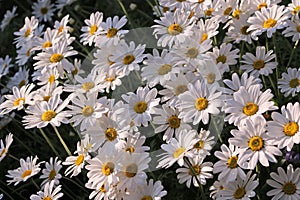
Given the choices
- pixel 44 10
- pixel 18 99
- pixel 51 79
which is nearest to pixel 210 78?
pixel 51 79

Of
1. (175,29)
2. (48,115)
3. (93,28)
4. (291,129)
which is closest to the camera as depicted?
(291,129)

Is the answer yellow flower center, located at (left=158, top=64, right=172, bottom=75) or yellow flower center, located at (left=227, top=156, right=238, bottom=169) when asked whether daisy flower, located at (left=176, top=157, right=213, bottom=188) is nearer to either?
yellow flower center, located at (left=227, top=156, right=238, bottom=169)

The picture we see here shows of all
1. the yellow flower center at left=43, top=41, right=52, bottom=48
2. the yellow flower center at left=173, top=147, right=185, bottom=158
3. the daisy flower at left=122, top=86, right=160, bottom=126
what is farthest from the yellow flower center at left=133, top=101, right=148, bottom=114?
the yellow flower center at left=43, top=41, right=52, bottom=48

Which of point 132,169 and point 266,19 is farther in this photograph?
point 266,19

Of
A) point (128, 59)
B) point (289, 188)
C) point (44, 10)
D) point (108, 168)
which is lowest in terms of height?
point (289, 188)

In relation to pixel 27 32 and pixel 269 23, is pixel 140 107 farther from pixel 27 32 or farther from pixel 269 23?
pixel 27 32

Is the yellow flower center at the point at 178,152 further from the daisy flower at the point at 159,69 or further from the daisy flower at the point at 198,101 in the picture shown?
the daisy flower at the point at 159,69
